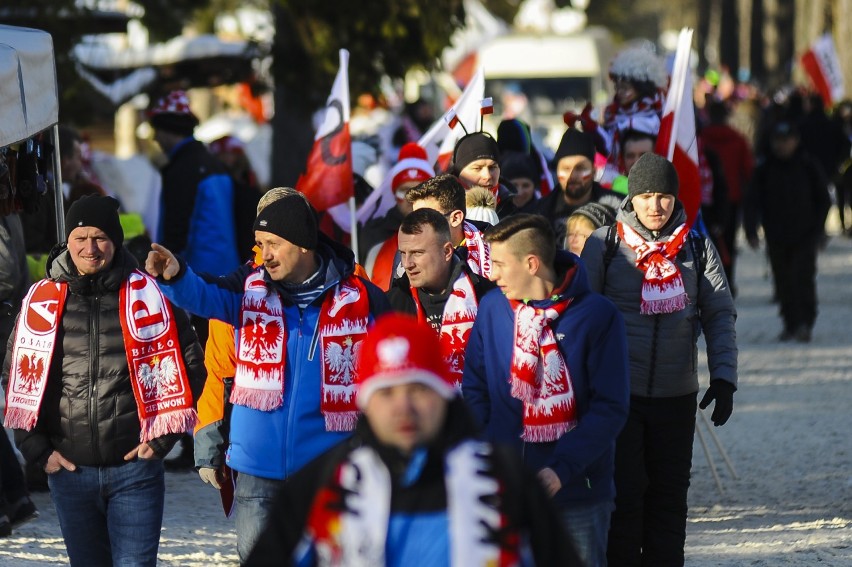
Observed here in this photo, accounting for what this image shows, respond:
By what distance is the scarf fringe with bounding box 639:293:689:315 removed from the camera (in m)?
6.39

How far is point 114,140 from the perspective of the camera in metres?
31.6

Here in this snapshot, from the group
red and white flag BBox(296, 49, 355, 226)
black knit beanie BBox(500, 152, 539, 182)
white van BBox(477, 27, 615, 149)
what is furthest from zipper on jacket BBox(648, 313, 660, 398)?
white van BBox(477, 27, 615, 149)

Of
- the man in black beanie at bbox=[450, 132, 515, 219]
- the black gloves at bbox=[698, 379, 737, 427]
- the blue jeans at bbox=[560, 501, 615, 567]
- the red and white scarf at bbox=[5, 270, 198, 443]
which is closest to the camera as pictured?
the blue jeans at bbox=[560, 501, 615, 567]

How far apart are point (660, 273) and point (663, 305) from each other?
0.13m

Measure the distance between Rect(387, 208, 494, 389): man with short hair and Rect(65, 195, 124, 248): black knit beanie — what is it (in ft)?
A: 3.32

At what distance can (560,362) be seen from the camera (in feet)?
16.8

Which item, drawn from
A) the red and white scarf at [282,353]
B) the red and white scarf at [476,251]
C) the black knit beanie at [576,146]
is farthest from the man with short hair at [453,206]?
the black knit beanie at [576,146]

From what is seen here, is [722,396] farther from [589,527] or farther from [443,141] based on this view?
[443,141]

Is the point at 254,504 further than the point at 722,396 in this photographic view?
No

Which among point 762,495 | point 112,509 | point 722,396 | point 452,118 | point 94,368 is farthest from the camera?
point 452,118

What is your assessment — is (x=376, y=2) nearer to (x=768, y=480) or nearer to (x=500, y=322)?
(x=768, y=480)

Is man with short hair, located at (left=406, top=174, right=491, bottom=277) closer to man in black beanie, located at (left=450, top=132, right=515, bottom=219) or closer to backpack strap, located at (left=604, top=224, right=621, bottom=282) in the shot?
backpack strap, located at (left=604, top=224, right=621, bottom=282)

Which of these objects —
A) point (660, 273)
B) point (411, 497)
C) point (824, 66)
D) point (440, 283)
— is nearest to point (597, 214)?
point (660, 273)

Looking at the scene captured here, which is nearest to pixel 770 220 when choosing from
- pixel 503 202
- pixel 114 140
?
pixel 503 202
